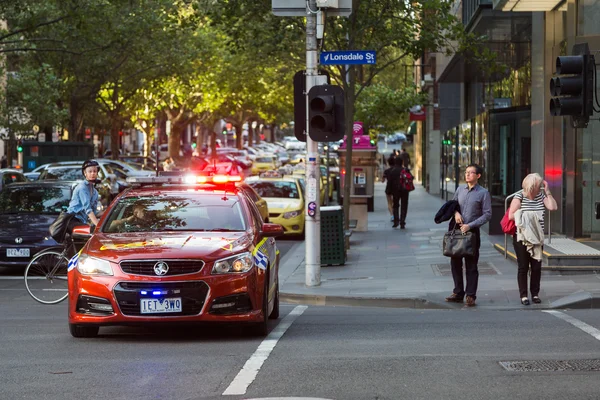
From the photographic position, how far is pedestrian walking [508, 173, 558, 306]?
1441cm

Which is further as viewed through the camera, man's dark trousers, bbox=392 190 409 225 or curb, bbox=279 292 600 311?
man's dark trousers, bbox=392 190 409 225

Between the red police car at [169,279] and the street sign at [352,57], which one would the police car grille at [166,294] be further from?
the street sign at [352,57]

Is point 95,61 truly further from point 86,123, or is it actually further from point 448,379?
point 448,379

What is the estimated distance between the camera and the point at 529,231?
47.1ft

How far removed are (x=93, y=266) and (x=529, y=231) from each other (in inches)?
229

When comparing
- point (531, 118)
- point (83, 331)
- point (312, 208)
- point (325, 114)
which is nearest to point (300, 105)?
point (325, 114)

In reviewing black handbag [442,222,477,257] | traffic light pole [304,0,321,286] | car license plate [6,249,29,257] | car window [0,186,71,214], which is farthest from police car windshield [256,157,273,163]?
black handbag [442,222,477,257]

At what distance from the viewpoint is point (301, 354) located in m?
10.1

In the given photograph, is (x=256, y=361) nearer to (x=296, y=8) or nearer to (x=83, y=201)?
(x=83, y=201)

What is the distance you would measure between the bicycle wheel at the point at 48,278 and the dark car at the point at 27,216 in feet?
9.07

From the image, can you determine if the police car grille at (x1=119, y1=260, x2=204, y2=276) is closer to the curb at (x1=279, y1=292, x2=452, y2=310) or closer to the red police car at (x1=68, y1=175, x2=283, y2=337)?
the red police car at (x1=68, y1=175, x2=283, y2=337)

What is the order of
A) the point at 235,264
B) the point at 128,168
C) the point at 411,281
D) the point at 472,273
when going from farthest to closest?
the point at 128,168
the point at 411,281
the point at 472,273
the point at 235,264

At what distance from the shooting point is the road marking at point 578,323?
11.5 metres

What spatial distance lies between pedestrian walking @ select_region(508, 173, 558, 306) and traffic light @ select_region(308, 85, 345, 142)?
276 centimetres
